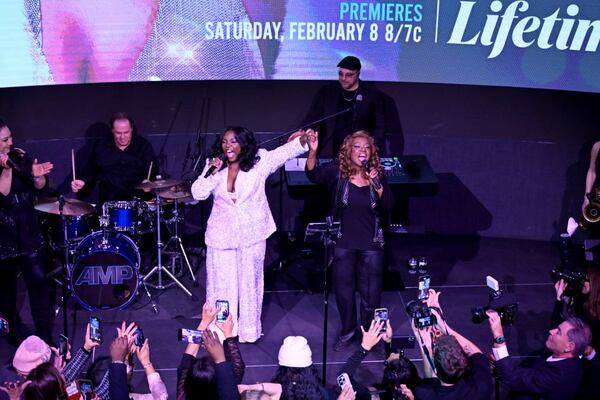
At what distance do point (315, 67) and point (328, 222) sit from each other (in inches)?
124

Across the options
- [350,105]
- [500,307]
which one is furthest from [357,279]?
[350,105]

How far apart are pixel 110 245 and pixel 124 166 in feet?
4.44

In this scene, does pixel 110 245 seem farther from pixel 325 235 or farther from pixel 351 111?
pixel 351 111

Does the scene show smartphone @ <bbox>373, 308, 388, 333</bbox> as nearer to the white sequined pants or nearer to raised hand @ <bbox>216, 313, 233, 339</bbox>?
raised hand @ <bbox>216, 313, 233, 339</bbox>

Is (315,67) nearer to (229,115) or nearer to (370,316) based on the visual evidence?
(229,115)

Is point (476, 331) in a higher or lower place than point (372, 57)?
lower

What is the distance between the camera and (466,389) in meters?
5.39

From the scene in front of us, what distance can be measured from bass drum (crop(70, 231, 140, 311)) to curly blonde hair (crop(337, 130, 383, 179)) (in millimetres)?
2131

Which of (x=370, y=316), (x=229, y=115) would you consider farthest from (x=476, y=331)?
(x=229, y=115)

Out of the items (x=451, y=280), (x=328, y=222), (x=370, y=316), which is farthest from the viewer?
(x=451, y=280)

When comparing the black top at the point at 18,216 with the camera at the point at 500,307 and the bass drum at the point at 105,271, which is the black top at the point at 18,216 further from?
the camera at the point at 500,307

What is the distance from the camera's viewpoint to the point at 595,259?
753cm

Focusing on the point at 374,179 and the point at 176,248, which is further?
the point at 176,248

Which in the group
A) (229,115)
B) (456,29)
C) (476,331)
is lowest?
(476,331)
